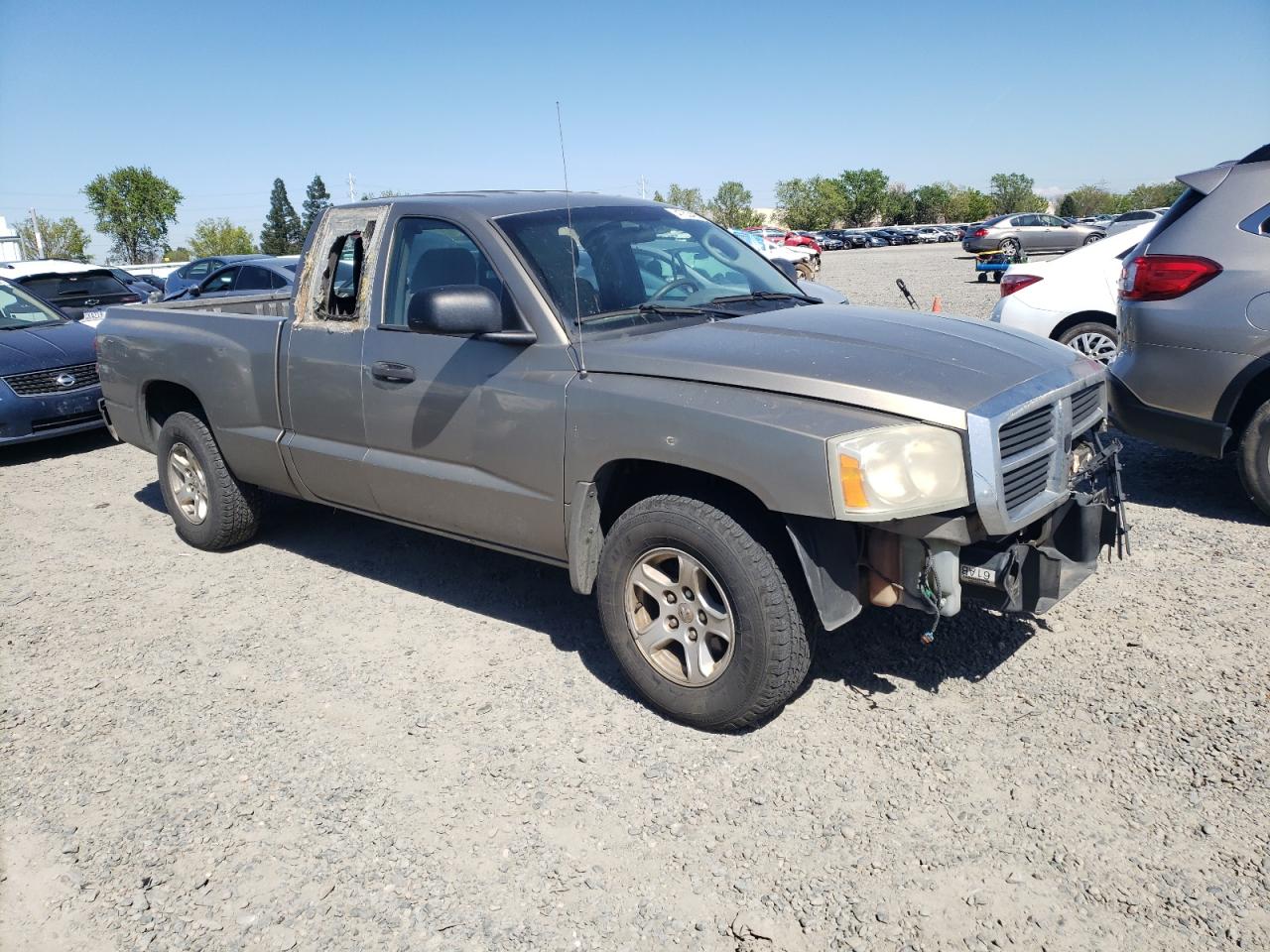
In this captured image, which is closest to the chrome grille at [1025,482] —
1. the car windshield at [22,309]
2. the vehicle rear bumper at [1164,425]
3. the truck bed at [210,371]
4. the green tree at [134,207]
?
the vehicle rear bumper at [1164,425]

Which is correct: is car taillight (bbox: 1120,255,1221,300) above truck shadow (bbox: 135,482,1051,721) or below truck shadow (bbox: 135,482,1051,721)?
above

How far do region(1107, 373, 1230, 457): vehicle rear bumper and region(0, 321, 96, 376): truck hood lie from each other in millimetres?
8449

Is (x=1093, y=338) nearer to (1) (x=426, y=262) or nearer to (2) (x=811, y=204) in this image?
(1) (x=426, y=262)

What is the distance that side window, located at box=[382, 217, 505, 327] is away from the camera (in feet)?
14.0

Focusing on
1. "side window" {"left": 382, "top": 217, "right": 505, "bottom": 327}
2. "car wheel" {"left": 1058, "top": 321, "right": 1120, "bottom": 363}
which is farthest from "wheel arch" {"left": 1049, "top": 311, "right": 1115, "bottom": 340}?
"side window" {"left": 382, "top": 217, "right": 505, "bottom": 327}

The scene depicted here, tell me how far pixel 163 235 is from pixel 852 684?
79615mm

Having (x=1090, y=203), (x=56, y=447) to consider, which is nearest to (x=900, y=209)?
(x=1090, y=203)

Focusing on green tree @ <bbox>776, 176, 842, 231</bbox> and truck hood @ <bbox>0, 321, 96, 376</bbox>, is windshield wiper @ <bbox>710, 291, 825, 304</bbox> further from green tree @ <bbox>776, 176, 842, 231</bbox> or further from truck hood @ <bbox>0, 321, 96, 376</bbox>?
green tree @ <bbox>776, 176, 842, 231</bbox>

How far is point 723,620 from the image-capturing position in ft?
11.3

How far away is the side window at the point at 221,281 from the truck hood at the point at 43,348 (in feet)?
12.1

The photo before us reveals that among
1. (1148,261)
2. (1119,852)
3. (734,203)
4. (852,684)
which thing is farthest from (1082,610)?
(734,203)

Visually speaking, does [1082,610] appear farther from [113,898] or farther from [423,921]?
[113,898]

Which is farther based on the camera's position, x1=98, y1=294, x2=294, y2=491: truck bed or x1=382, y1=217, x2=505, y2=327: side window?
x1=98, y1=294, x2=294, y2=491: truck bed

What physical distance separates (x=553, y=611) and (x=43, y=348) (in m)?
6.82
